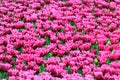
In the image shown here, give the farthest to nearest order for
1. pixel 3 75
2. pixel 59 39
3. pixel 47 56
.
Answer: pixel 59 39 < pixel 47 56 < pixel 3 75

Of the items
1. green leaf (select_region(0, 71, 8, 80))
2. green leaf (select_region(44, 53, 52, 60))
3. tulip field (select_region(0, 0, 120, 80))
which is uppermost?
tulip field (select_region(0, 0, 120, 80))

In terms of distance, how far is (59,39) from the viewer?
258 inches

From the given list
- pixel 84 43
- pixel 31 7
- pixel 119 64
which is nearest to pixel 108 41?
pixel 84 43

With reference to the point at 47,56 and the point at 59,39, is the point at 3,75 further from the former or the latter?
the point at 59,39

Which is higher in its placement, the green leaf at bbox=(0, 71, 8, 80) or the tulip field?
the tulip field

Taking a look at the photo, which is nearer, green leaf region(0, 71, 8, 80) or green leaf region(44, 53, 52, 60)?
green leaf region(0, 71, 8, 80)

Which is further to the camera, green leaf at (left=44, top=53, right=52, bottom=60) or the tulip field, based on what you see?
green leaf at (left=44, top=53, right=52, bottom=60)

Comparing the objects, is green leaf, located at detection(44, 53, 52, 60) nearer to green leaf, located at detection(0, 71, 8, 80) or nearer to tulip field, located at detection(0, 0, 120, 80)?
tulip field, located at detection(0, 0, 120, 80)

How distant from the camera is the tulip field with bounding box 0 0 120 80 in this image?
17.3 feet

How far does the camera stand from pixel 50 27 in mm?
7125

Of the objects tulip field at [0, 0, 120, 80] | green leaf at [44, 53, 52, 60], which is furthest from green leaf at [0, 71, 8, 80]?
green leaf at [44, 53, 52, 60]

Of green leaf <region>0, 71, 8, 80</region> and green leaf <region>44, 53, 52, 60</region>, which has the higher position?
green leaf <region>44, 53, 52, 60</region>

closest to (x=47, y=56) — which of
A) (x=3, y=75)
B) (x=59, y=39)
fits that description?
(x=59, y=39)

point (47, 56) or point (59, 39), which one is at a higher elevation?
point (59, 39)
